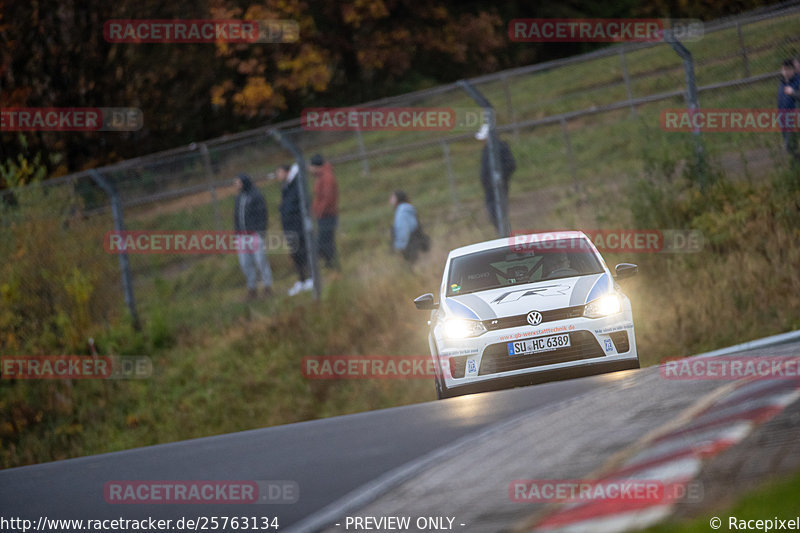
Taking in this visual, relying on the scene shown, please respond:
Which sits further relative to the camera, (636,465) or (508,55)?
(508,55)

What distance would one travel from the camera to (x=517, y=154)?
21.2m

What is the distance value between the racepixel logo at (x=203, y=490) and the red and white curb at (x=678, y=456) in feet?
16.3

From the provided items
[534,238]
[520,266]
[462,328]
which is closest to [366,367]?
[520,266]

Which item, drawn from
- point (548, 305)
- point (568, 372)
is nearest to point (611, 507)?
point (568, 372)

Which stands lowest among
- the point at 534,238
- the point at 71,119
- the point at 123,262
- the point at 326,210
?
the point at 534,238

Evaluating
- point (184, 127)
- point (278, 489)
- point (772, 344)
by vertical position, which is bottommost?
point (278, 489)

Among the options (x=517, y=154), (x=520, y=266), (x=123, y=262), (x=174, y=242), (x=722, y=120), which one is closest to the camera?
(x=520, y=266)

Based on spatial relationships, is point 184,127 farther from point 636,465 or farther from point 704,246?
point 636,465

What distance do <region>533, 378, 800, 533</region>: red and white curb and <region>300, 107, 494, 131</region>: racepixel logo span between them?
17.2 m

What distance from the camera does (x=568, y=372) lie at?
4898 millimetres

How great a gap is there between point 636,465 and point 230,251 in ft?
46.3

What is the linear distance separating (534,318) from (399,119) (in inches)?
876

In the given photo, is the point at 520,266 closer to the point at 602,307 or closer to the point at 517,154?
the point at 602,307

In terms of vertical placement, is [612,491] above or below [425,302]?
below
